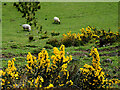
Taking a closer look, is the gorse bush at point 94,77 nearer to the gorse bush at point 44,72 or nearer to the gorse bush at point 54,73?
the gorse bush at point 54,73

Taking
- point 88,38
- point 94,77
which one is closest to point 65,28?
point 88,38

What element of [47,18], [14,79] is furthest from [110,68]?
[47,18]

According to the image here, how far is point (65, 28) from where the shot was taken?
6305mm

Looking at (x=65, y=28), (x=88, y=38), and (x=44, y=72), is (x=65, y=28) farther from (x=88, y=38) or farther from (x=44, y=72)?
(x=44, y=72)

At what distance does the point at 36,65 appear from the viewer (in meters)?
2.69

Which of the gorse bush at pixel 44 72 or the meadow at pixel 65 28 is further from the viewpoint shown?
the meadow at pixel 65 28

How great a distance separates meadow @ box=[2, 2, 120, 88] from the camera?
3.96 metres

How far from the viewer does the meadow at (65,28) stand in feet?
13.0

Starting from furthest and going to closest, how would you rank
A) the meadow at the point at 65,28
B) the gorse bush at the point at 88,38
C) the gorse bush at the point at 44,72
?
the gorse bush at the point at 88,38 → the meadow at the point at 65,28 → the gorse bush at the point at 44,72

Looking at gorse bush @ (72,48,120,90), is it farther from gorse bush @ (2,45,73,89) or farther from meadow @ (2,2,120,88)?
meadow @ (2,2,120,88)

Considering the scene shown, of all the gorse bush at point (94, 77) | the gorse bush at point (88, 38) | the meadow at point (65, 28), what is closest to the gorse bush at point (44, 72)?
the gorse bush at point (94, 77)

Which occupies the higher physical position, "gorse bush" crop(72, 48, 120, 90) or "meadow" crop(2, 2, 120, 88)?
"meadow" crop(2, 2, 120, 88)

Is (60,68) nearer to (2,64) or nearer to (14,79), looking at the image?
(14,79)

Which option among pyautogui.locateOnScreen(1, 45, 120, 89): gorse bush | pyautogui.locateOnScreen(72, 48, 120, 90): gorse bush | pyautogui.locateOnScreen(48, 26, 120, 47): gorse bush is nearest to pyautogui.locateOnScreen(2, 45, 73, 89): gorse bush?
pyautogui.locateOnScreen(1, 45, 120, 89): gorse bush
